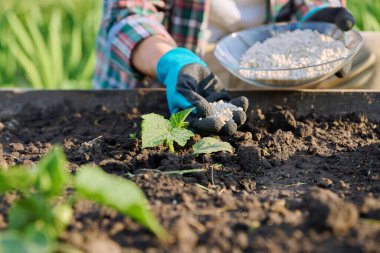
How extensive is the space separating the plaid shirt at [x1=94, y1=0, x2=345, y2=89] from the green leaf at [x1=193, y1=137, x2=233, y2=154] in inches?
34.1

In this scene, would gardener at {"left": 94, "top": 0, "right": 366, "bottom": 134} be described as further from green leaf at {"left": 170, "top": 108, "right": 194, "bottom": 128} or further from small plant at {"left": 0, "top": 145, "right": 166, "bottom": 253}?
small plant at {"left": 0, "top": 145, "right": 166, "bottom": 253}

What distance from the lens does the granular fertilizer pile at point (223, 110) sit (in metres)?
1.77

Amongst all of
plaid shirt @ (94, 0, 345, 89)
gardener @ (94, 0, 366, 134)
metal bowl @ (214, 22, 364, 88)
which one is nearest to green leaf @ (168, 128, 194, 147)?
gardener @ (94, 0, 366, 134)

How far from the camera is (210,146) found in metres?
1.62

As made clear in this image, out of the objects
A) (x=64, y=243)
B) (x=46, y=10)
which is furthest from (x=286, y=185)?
(x=46, y=10)

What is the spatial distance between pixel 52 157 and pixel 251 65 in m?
1.25

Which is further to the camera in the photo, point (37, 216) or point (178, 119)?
point (178, 119)

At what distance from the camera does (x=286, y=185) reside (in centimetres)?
153

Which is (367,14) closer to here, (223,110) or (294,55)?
(294,55)

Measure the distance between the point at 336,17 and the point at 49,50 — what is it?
203 centimetres

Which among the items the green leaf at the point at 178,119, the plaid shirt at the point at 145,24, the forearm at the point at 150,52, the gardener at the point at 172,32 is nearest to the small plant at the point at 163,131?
the green leaf at the point at 178,119

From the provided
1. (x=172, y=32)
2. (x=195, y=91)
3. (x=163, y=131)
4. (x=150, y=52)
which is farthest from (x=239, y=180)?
(x=172, y=32)

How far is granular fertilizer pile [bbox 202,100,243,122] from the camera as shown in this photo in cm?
177

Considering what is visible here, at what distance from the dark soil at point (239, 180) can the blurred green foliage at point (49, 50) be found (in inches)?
54.5
